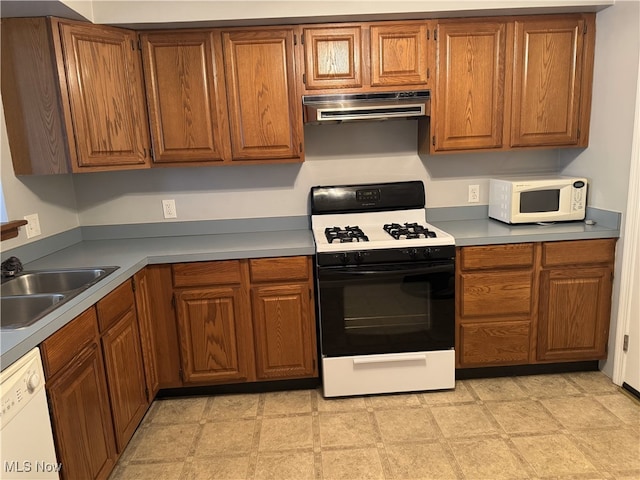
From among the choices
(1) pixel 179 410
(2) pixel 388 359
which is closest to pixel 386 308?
(2) pixel 388 359

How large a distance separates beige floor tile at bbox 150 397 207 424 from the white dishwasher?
991 mm

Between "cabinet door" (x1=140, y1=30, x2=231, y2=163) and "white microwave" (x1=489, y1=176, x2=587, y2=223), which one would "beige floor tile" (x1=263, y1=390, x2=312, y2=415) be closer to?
"cabinet door" (x1=140, y1=30, x2=231, y2=163)

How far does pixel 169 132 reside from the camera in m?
2.57

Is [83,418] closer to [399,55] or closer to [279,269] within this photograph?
[279,269]

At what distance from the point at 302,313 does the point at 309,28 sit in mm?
1584

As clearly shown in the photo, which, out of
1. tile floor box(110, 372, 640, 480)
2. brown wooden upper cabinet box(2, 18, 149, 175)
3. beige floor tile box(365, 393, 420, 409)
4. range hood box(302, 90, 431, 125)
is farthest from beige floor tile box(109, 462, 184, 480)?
range hood box(302, 90, 431, 125)

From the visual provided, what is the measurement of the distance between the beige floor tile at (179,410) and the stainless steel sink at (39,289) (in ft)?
2.91

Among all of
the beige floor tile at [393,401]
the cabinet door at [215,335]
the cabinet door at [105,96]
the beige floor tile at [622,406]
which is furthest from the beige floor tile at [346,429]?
the cabinet door at [105,96]

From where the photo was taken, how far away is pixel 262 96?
255 centimetres

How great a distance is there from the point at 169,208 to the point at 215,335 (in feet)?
3.06

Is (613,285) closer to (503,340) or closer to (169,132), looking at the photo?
(503,340)

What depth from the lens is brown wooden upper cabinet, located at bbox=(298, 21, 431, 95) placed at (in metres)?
2.49

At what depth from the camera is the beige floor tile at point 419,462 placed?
76.5 inches

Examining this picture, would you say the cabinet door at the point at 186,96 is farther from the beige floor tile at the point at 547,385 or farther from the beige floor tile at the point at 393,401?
the beige floor tile at the point at 547,385
